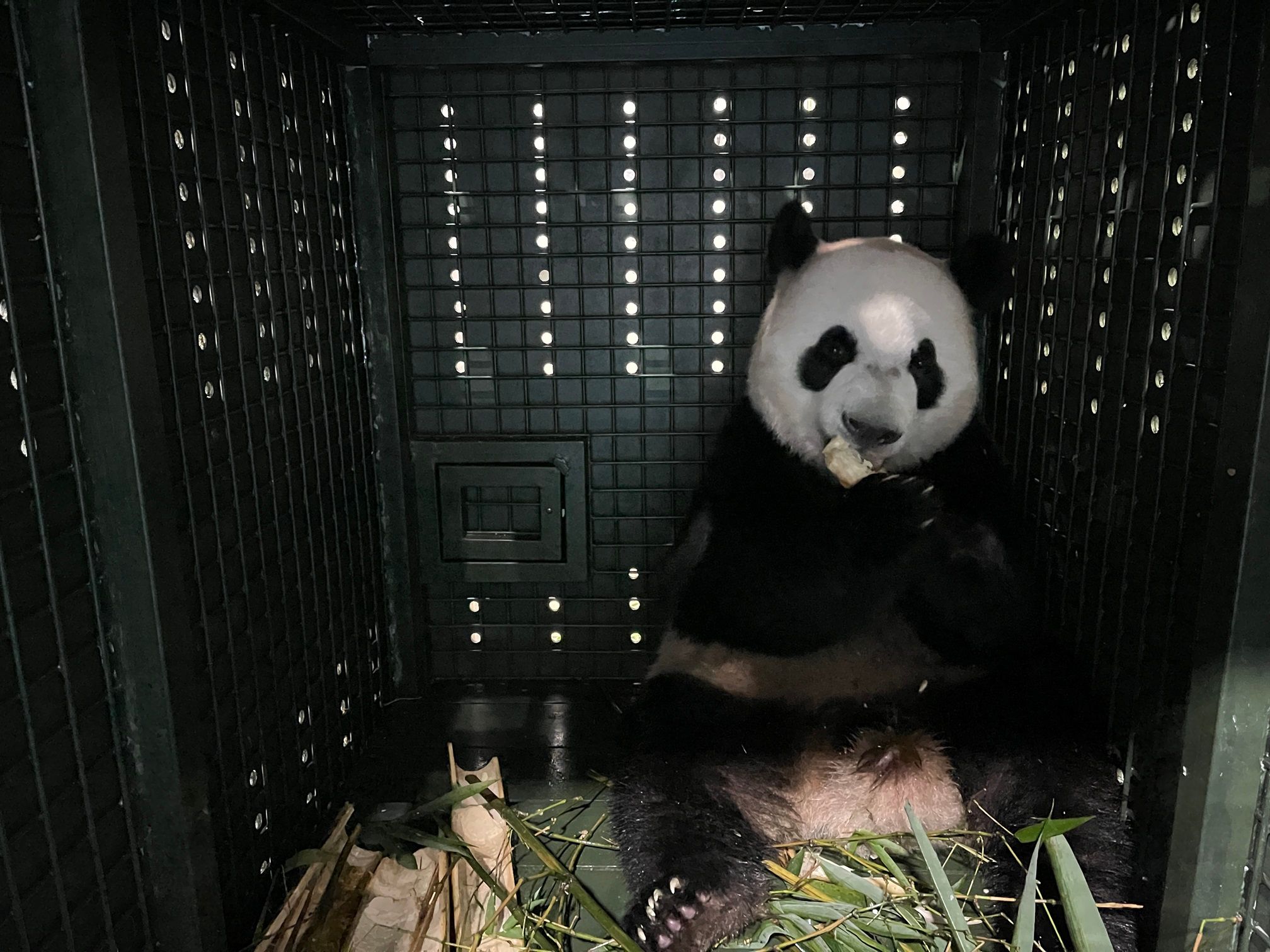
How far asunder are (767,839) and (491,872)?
402mm

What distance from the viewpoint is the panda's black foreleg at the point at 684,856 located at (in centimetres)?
122

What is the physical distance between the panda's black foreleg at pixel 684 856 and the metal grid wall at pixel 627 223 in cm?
57

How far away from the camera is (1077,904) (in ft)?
3.76

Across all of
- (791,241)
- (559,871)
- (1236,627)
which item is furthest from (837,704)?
(791,241)

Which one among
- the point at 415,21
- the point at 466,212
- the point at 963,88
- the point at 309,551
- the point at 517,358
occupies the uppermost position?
the point at 415,21

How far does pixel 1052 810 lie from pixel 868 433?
1.87ft

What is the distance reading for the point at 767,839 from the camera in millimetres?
1386

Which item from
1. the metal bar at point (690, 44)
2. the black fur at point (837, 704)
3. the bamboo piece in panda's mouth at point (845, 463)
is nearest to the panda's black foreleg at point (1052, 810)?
the black fur at point (837, 704)

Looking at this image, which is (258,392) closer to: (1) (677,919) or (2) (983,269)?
(1) (677,919)

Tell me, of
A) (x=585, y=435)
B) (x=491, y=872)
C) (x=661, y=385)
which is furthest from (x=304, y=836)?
(x=661, y=385)

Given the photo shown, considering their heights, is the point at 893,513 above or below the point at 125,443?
below

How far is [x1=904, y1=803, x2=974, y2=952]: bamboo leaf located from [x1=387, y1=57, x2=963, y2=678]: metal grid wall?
813mm

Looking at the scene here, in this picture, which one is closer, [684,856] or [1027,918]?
[1027,918]

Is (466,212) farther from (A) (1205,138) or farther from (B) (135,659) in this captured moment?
(A) (1205,138)
